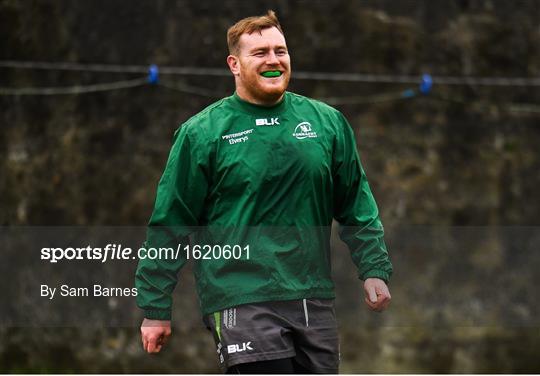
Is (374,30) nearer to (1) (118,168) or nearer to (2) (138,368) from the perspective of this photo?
(1) (118,168)

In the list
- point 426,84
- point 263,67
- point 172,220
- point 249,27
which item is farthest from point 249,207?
point 426,84

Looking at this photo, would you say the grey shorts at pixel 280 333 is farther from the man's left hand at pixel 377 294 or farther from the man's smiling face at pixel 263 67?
the man's smiling face at pixel 263 67

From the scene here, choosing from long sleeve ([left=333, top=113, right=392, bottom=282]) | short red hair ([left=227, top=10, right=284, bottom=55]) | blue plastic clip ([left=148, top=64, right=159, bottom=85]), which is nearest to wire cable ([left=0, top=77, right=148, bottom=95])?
blue plastic clip ([left=148, top=64, right=159, bottom=85])

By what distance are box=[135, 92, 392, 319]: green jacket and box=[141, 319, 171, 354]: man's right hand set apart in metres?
0.03

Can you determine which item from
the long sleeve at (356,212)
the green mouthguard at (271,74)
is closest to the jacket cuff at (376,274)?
the long sleeve at (356,212)

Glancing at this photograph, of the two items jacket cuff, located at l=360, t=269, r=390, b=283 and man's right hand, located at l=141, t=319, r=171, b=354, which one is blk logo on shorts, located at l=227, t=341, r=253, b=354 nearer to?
man's right hand, located at l=141, t=319, r=171, b=354

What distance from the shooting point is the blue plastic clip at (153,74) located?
329 inches

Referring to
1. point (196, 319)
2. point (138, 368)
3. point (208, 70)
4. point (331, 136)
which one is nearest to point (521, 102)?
point (208, 70)

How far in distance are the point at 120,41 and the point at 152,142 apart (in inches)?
29.5

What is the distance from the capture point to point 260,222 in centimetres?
440

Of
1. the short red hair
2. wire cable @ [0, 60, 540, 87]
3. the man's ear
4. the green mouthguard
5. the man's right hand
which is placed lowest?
the man's right hand

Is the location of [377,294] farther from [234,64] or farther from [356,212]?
[234,64]

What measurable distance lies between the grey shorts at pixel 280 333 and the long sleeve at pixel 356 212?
241 mm

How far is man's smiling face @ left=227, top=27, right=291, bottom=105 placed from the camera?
4516mm
